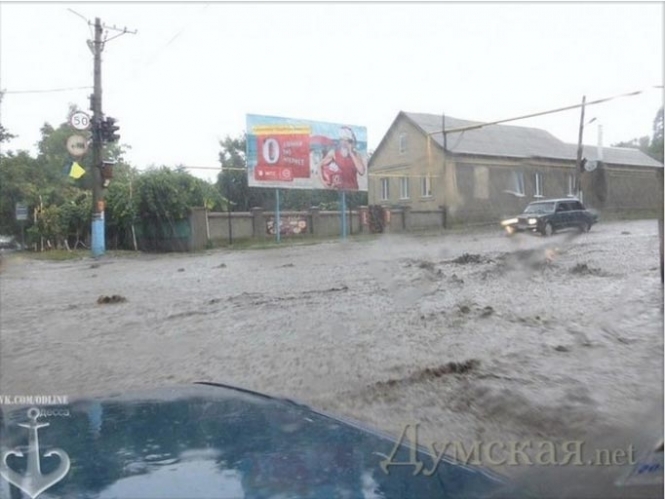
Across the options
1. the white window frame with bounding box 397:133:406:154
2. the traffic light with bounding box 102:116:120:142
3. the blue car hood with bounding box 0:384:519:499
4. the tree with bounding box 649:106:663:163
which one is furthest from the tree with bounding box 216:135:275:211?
the tree with bounding box 649:106:663:163

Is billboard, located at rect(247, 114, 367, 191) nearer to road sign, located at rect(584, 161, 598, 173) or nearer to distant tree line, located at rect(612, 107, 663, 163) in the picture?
road sign, located at rect(584, 161, 598, 173)

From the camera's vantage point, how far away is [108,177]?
8.82m

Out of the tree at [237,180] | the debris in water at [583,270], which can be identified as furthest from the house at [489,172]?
the tree at [237,180]

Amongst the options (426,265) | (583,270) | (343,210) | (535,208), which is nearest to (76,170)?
(343,210)

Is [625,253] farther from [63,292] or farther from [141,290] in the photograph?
[63,292]

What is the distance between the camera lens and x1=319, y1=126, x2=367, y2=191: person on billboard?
5980mm

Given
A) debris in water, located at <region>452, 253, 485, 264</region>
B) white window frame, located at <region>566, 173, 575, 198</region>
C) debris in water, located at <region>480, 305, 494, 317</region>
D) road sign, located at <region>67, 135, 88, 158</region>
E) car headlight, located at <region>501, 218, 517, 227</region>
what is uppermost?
road sign, located at <region>67, 135, 88, 158</region>

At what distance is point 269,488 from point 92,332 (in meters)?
5.10

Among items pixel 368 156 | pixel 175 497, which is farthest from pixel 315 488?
pixel 368 156

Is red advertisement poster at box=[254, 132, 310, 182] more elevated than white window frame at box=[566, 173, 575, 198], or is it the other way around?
red advertisement poster at box=[254, 132, 310, 182]

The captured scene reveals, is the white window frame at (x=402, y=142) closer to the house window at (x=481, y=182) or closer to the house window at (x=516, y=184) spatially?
the house window at (x=481, y=182)

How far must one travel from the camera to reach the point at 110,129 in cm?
685

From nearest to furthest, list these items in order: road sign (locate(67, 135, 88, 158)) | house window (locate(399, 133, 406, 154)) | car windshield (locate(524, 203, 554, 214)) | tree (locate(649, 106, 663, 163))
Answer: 1. tree (locate(649, 106, 663, 163))
2. car windshield (locate(524, 203, 554, 214))
3. house window (locate(399, 133, 406, 154))
4. road sign (locate(67, 135, 88, 158))

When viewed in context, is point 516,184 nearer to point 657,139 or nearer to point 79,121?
point 657,139
